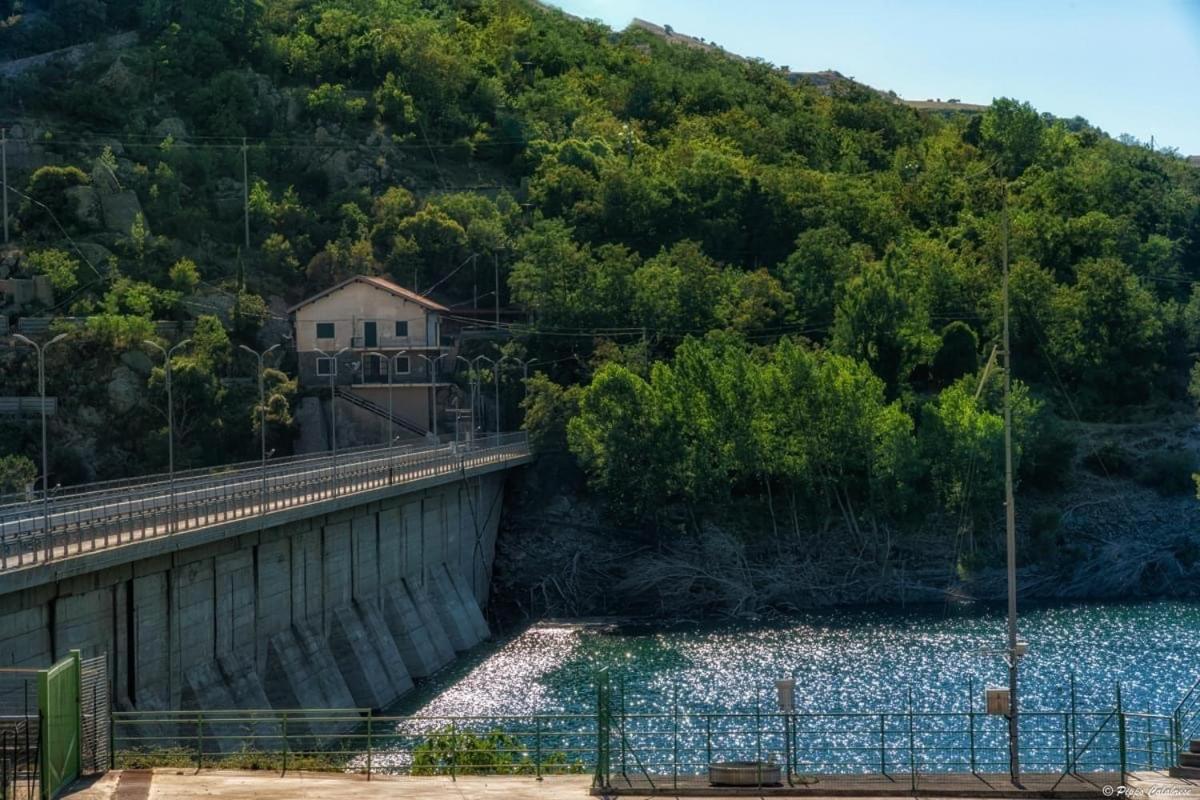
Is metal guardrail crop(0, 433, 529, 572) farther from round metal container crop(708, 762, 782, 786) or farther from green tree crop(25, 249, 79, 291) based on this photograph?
green tree crop(25, 249, 79, 291)

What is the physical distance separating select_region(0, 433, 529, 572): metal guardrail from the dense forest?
775 inches

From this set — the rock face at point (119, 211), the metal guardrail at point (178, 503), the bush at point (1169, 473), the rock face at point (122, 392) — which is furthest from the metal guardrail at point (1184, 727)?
the rock face at point (119, 211)

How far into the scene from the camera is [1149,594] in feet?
312

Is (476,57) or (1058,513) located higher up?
(476,57)

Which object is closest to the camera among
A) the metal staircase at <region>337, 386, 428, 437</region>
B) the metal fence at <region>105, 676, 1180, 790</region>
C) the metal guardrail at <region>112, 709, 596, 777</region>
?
the metal fence at <region>105, 676, 1180, 790</region>

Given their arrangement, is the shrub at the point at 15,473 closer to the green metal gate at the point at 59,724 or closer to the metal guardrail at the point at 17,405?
the metal guardrail at the point at 17,405

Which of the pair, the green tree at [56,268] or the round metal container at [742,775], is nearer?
the round metal container at [742,775]

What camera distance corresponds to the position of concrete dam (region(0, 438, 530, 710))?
153ft

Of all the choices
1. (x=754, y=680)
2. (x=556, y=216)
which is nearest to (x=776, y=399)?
(x=754, y=680)

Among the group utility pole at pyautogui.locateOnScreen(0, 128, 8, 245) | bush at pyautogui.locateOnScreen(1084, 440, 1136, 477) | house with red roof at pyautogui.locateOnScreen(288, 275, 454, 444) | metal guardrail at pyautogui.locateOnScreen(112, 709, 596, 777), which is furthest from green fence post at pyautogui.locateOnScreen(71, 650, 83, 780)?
utility pole at pyautogui.locateOnScreen(0, 128, 8, 245)

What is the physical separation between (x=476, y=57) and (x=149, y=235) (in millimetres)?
58044

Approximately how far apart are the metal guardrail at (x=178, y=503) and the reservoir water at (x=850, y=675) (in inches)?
372

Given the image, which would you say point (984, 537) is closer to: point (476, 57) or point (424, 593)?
point (424, 593)

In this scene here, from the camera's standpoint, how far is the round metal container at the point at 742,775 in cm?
3606
